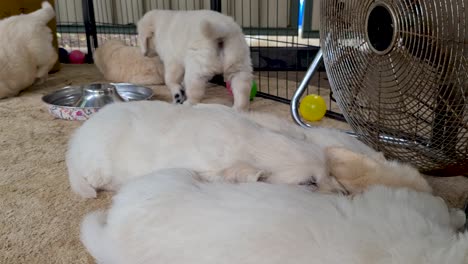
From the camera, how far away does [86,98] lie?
7.99 ft

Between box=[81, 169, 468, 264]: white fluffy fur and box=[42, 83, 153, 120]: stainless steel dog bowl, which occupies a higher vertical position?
box=[81, 169, 468, 264]: white fluffy fur

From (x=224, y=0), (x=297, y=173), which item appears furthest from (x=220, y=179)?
(x=224, y=0)

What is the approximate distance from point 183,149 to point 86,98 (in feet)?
4.40

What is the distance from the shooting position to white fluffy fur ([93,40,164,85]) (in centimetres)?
324

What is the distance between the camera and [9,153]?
1886mm

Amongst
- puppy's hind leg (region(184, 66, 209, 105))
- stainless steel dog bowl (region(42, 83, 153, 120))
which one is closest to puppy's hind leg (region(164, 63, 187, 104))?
stainless steel dog bowl (region(42, 83, 153, 120))

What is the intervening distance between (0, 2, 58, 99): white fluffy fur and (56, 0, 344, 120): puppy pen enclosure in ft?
3.40

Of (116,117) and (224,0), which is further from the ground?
(224,0)

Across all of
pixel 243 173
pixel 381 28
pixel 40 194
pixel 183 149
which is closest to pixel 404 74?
→ pixel 381 28

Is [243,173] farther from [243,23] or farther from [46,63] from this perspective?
[243,23]

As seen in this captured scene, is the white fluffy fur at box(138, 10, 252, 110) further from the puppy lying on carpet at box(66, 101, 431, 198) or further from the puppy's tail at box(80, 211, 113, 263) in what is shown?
the puppy's tail at box(80, 211, 113, 263)

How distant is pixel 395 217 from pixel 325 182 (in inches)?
13.2

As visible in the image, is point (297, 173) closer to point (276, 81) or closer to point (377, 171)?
point (377, 171)

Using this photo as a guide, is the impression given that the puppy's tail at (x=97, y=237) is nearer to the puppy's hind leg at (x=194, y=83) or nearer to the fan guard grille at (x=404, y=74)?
the fan guard grille at (x=404, y=74)
